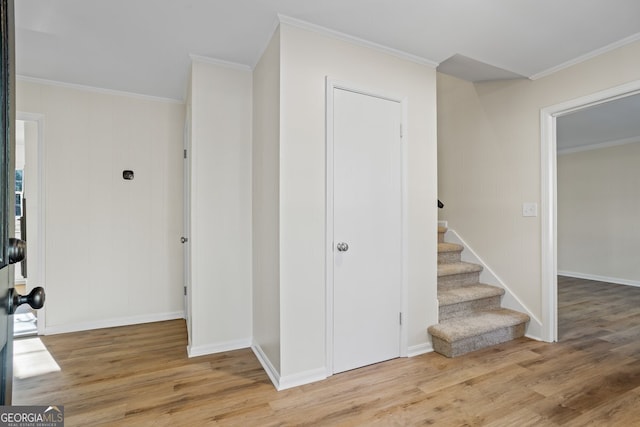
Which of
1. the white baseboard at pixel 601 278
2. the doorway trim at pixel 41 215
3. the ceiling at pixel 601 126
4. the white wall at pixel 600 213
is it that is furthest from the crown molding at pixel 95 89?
the white baseboard at pixel 601 278

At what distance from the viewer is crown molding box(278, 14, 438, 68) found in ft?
6.85

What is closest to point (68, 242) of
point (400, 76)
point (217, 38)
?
point (217, 38)

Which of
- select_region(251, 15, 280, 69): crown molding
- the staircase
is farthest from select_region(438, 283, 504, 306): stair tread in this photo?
select_region(251, 15, 280, 69): crown molding

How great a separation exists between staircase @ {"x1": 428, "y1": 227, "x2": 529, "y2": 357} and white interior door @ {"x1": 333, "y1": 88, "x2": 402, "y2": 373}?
0.46 m

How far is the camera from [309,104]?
85.5 inches

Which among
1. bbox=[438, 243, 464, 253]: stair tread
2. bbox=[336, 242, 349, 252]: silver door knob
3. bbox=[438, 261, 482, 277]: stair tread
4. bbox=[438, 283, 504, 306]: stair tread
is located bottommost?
bbox=[438, 283, 504, 306]: stair tread

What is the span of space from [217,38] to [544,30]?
234 cm

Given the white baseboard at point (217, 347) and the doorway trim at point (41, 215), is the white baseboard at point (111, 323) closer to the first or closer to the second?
the doorway trim at point (41, 215)

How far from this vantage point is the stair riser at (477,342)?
8.28 feet

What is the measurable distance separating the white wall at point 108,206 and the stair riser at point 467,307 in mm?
2746

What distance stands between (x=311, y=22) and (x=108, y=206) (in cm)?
269

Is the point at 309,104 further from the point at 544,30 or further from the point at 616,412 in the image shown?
the point at 616,412

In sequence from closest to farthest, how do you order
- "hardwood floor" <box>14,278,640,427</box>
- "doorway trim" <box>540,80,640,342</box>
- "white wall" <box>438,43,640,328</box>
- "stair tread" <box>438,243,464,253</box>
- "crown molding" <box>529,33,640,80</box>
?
"hardwood floor" <box>14,278,640,427</box> < "crown molding" <box>529,33,640,80</box> < "white wall" <box>438,43,640,328</box> < "doorway trim" <box>540,80,640,342</box> < "stair tread" <box>438,243,464,253</box>

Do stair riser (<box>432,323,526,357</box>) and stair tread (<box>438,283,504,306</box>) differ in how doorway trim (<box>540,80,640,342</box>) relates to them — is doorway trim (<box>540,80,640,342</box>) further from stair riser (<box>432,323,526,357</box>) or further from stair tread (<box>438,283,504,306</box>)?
stair tread (<box>438,283,504,306</box>)
